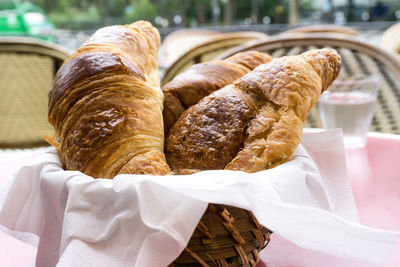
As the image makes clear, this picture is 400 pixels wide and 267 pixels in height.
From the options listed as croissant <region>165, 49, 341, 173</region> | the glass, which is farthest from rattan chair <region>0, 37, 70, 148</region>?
croissant <region>165, 49, 341, 173</region>

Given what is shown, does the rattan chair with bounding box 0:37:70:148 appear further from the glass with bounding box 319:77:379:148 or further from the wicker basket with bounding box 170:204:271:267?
the wicker basket with bounding box 170:204:271:267

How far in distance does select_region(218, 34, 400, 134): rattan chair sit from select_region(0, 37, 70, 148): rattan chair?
72 centimetres

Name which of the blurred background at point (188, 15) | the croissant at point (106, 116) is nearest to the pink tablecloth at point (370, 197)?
the croissant at point (106, 116)

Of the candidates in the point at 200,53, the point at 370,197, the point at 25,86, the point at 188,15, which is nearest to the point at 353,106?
the point at 370,197

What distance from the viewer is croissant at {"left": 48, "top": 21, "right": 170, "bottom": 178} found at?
49cm

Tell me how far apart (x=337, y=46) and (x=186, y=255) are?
101 centimetres

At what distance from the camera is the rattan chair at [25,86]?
1.58 metres

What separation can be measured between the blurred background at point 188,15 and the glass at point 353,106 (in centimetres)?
408

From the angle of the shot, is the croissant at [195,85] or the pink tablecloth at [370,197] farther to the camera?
the croissant at [195,85]

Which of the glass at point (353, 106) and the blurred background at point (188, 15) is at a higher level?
the glass at point (353, 106)

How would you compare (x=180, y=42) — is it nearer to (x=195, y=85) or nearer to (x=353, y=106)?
(x=353, y=106)

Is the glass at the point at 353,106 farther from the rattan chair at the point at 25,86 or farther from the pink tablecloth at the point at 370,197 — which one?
the rattan chair at the point at 25,86

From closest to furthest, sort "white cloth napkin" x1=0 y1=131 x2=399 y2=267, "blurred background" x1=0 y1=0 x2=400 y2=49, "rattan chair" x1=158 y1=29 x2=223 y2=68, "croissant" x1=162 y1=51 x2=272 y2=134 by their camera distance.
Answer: "white cloth napkin" x1=0 y1=131 x2=399 y2=267 → "croissant" x1=162 y1=51 x2=272 y2=134 → "rattan chair" x1=158 y1=29 x2=223 y2=68 → "blurred background" x1=0 y1=0 x2=400 y2=49

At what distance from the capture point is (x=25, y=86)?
1.63 m
